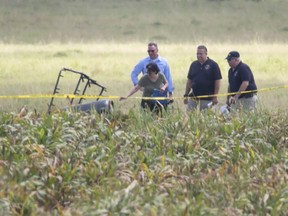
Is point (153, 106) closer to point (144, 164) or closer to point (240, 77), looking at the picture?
point (240, 77)

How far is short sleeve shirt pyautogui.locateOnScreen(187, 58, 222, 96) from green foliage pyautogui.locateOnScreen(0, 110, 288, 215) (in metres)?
2.23

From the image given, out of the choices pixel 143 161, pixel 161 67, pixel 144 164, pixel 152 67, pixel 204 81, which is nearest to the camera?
pixel 144 164

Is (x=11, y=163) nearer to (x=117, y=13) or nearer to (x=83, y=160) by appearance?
(x=83, y=160)

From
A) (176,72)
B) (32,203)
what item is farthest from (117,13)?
(32,203)

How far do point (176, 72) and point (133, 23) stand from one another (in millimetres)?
22742

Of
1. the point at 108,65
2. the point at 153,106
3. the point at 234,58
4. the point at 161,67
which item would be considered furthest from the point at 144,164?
the point at 108,65

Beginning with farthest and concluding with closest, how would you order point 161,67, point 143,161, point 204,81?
1. point 161,67
2. point 204,81
3. point 143,161

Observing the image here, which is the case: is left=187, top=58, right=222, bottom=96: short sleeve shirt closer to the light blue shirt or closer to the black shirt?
the black shirt

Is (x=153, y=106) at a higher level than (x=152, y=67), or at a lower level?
lower

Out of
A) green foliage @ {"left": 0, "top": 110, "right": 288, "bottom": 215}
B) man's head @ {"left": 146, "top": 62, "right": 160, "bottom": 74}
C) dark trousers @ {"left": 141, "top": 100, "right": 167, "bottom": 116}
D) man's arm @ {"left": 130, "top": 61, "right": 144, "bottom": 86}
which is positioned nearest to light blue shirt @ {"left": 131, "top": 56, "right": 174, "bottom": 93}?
man's arm @ {"left": 130, "top": 61, "right": 144, "bottom": 86}

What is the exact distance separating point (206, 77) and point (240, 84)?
55cm

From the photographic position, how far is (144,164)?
12078mm

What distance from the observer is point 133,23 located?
2096 inches

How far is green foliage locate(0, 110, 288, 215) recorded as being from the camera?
34.5 feet
